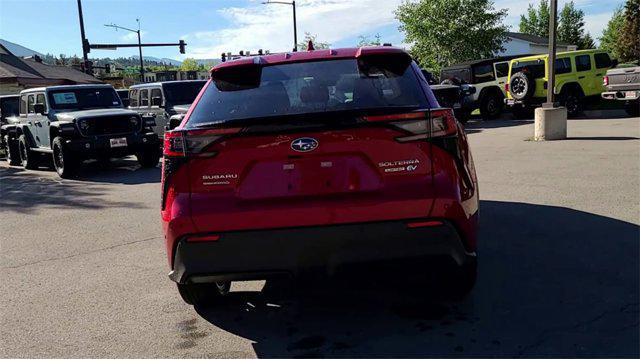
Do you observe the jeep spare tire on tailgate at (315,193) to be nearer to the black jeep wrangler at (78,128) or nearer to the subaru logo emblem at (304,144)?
the subaru logo emblem at (304,144)

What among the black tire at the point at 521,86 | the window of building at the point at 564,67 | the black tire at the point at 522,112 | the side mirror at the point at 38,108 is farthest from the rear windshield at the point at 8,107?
the window of building at the point at 564,67

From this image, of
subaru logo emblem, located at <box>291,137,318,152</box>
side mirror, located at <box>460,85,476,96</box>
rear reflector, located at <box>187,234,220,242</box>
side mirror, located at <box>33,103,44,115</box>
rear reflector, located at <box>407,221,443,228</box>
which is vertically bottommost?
rear reflector, located at <box>187,234,220,242</box>

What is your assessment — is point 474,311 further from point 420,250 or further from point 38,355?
point 38,355

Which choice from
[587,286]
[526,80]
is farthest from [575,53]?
[587,286]

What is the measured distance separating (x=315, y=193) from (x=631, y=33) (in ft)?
221

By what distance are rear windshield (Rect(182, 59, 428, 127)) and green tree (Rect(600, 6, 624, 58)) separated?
69226mm

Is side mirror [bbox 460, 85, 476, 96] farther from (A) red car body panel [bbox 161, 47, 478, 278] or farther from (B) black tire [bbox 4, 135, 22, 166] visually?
(A) red car body panel [bbox 161, 47, 478, 278]

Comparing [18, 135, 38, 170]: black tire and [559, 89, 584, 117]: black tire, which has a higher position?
[559, 89, 584, 117]: black tire

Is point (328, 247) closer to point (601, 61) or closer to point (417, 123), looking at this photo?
point (417, 123)

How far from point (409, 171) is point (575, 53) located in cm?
1770

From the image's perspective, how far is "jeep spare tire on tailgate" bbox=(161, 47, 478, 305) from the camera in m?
2.93

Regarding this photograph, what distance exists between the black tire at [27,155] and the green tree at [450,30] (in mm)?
27059

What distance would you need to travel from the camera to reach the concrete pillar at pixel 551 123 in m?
12.3

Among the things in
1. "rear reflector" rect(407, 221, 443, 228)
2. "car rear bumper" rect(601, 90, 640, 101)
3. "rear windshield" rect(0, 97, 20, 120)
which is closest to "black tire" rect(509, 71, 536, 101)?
"car rear bumper" rect(601, 90, 640, 101)
